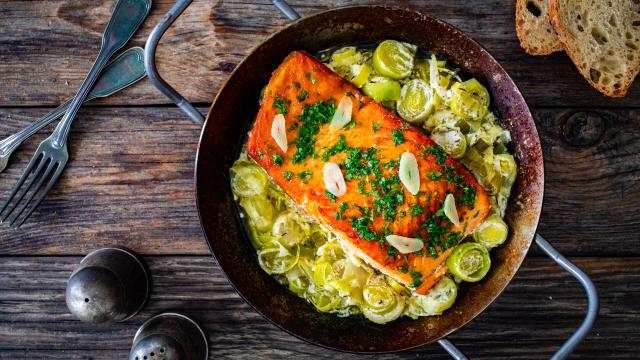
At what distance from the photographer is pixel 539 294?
109 inches

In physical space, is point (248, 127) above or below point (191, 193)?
above

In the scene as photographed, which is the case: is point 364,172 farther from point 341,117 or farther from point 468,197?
point 468,197

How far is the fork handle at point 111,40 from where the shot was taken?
264cm

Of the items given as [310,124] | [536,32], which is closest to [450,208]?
[310,124]

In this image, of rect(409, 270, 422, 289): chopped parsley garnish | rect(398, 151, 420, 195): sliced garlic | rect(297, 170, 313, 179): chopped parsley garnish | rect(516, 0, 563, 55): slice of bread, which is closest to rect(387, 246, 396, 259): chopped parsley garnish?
rect(409, 270, 422, 289): chopped parsley garnish

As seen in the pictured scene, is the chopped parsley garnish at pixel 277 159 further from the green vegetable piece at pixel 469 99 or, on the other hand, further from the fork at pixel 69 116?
the fork at pixel 69 116

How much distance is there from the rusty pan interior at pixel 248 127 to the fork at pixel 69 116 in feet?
2.66

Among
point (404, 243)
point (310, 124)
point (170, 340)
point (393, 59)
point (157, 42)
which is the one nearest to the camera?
point (157, 42)

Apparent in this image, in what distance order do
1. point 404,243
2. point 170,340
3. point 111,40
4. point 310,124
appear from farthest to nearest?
point 111,40, point 170,340, point 310,124, point 404,243

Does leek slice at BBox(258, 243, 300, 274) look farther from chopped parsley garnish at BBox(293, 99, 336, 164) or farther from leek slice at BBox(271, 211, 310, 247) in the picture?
chopped parsley garnish at BBox(293, 99, 336, 164)

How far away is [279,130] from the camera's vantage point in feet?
7.46

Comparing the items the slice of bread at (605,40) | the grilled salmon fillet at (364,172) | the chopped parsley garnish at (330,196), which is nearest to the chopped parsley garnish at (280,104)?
the grilled salmon fillet at (364,172)

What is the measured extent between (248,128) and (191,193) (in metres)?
0.51

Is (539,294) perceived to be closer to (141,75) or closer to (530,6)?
(530,6)
